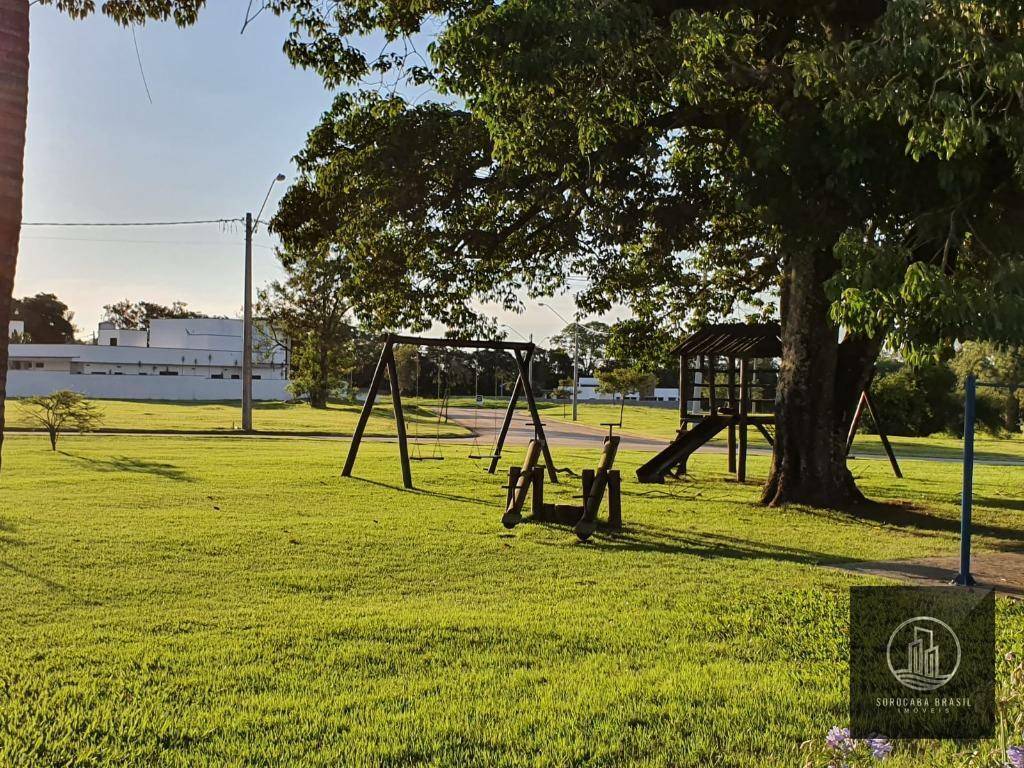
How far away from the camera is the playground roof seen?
18016mm

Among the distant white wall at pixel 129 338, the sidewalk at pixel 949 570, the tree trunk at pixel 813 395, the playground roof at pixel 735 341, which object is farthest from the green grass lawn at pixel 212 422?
the distant white wall at pixel 129 338

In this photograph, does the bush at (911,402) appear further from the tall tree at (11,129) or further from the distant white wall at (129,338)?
the distant white wall at (129,338)

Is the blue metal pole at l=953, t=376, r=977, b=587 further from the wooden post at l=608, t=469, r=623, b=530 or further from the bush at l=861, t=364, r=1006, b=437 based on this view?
the bush at l=861, t=364, r=1006, b=437

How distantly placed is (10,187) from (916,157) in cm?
694

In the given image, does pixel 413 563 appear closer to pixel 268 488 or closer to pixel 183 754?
pixel 183 754

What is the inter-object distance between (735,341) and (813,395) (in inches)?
188

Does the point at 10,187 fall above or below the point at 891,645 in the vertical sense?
above

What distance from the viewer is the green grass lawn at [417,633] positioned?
410cm

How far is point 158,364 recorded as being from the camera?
7269 cm

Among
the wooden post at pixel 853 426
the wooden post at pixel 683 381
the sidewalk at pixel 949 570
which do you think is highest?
the wooden post at pixel 683 381

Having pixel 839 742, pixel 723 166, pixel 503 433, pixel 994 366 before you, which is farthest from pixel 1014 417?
pixel 839 742

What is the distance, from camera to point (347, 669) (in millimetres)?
5141

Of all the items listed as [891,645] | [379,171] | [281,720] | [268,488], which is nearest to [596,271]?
[379,171]

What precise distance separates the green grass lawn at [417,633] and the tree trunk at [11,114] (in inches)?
78.9
